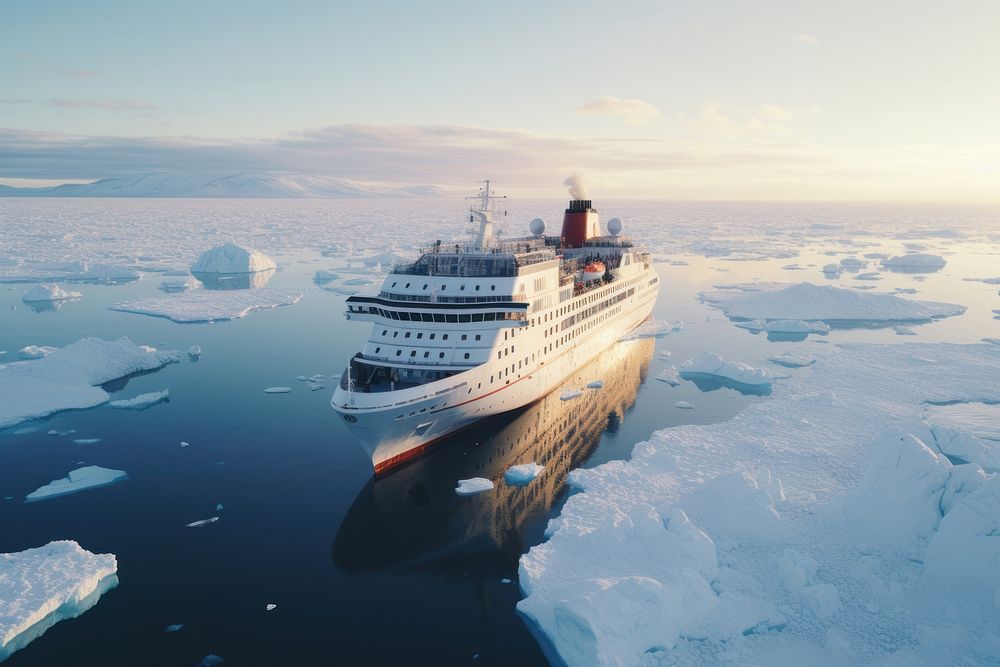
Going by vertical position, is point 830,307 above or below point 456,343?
below

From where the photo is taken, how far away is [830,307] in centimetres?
5341

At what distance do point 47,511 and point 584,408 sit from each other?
23.0 metres

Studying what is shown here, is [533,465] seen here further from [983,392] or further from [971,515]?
[983,392]

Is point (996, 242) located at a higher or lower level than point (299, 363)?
higher

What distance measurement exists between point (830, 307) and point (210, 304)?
54.8 metres

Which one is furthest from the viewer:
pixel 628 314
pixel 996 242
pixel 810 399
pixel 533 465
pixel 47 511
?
pixel 996 242

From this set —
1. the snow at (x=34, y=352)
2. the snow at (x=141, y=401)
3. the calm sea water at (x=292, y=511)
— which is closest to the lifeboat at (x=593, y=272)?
the calm sea water at (x=292, y=511)

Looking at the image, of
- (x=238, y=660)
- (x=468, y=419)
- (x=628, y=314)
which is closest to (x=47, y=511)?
(x=238, y=660)

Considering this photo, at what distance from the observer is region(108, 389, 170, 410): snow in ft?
97.9

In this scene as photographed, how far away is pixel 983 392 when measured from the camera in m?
31.9

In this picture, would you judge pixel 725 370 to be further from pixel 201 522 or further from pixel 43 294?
pixel 43 294

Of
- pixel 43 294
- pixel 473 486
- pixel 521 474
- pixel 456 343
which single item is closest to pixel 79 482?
pixel 473 486

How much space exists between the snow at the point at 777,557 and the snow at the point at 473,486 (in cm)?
317

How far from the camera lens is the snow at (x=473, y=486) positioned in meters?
22.4
